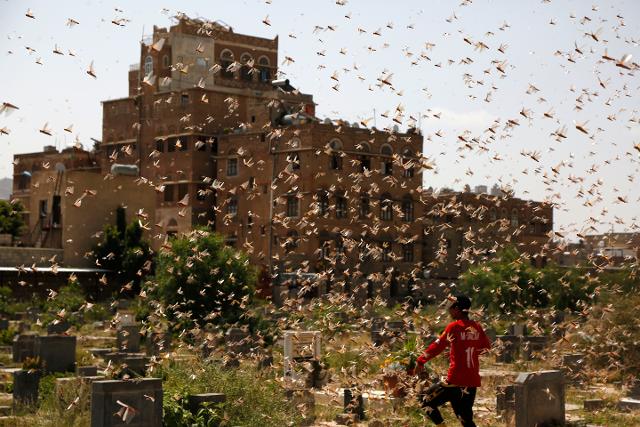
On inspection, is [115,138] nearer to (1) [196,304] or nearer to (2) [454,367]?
(1) [196,304]

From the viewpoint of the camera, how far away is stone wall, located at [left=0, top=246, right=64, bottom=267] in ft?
197

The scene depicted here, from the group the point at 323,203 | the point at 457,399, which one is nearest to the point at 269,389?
the point at 457,399

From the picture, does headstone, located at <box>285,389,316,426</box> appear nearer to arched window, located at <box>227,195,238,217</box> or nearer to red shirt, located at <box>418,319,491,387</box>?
red shirt, located at <box>418,319,491,387</box>

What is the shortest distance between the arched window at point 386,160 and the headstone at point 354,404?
51.4 m

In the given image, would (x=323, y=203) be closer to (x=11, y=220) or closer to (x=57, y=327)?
(x=11, y=220)

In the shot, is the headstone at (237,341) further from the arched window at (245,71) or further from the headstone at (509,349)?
the arched window at (245,71)

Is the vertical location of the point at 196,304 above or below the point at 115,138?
below

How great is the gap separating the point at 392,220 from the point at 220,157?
39.4ft

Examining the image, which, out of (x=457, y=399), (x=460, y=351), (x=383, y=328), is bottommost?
(x=457, y=399)

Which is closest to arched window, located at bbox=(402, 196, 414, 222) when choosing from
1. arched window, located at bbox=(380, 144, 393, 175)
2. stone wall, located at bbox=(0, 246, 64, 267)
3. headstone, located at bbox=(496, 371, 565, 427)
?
arched window, located at bbox=(380, 144, 393, 175)

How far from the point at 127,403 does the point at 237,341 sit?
16196 mm

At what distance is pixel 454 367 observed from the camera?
11594mm

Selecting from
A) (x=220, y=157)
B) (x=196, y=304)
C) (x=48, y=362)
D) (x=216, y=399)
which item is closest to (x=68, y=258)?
(x=220, y=157)

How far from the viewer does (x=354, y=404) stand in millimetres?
16391
